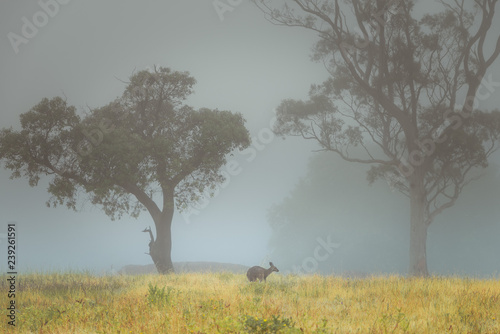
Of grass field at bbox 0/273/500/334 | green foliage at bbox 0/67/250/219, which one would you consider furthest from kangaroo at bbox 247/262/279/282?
green foliage at bbox 0/67/250/219

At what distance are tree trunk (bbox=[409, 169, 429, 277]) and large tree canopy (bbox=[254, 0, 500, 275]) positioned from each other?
55 mm

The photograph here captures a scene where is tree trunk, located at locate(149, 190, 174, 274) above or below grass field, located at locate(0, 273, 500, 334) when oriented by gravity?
above

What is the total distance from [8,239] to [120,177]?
11459mm

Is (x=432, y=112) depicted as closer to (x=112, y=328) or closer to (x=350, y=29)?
(x=350, y=29)

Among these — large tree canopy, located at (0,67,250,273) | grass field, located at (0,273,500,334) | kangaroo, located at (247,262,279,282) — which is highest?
large tree canopy, located at (0,67,250,273)

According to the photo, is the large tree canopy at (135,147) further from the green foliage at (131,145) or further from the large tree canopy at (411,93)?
the large tree canopy at (411,93)

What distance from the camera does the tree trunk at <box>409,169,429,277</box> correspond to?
25859 mm

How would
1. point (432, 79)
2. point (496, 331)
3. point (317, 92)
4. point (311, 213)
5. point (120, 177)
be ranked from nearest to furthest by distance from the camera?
point (496, 331)
point (120, 177)
point (432, 79)
point (317, 92)
point (311, 213)

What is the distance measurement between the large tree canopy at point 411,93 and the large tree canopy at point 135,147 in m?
7.85

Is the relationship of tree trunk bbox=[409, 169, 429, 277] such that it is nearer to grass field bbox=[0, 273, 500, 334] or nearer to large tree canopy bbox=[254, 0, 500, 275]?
large tree canopy bbox=[254, 0, 500, 275]

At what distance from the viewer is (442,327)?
8883 mm

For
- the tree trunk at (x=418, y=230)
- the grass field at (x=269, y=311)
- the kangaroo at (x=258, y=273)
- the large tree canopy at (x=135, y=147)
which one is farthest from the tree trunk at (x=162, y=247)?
the tree trunk at (x=418, y=230)

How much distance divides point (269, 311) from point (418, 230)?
19.0 m

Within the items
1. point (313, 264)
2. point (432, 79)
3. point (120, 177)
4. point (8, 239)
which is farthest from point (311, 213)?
point (8, 239)
